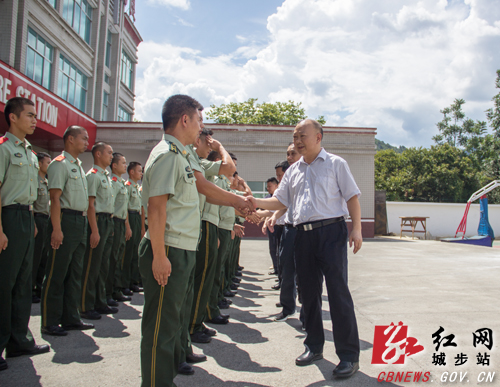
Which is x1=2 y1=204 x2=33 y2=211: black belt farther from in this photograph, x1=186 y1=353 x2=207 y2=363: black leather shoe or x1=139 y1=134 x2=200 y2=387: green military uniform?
x1=186 y1=353 x2=207 y2=363: black leather shoe

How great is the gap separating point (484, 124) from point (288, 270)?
162ft

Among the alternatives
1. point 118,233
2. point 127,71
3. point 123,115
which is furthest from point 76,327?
point 127,71

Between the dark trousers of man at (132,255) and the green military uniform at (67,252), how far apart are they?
1.93 meters

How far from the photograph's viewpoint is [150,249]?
8.17 ft

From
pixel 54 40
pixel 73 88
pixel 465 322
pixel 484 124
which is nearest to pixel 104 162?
pixel 465 322

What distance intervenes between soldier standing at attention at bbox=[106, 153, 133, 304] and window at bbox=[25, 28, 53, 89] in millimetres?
11434

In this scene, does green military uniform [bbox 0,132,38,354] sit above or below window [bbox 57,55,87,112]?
below

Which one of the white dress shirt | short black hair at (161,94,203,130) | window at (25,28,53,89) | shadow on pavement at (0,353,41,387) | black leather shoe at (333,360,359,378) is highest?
window at (25,28,53,89)

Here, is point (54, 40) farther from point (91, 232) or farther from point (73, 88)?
point (91, 232)

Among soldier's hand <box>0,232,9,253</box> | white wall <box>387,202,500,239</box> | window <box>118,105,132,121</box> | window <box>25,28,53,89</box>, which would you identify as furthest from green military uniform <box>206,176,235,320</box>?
window <box>118,105,132,121</box>

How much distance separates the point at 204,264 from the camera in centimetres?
396

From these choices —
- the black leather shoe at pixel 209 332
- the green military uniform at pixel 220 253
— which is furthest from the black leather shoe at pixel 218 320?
the black leather shoe at pixel 209 332

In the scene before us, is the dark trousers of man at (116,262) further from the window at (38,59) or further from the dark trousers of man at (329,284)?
the window at (38,59)

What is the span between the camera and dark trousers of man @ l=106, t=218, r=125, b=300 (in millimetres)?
5350
